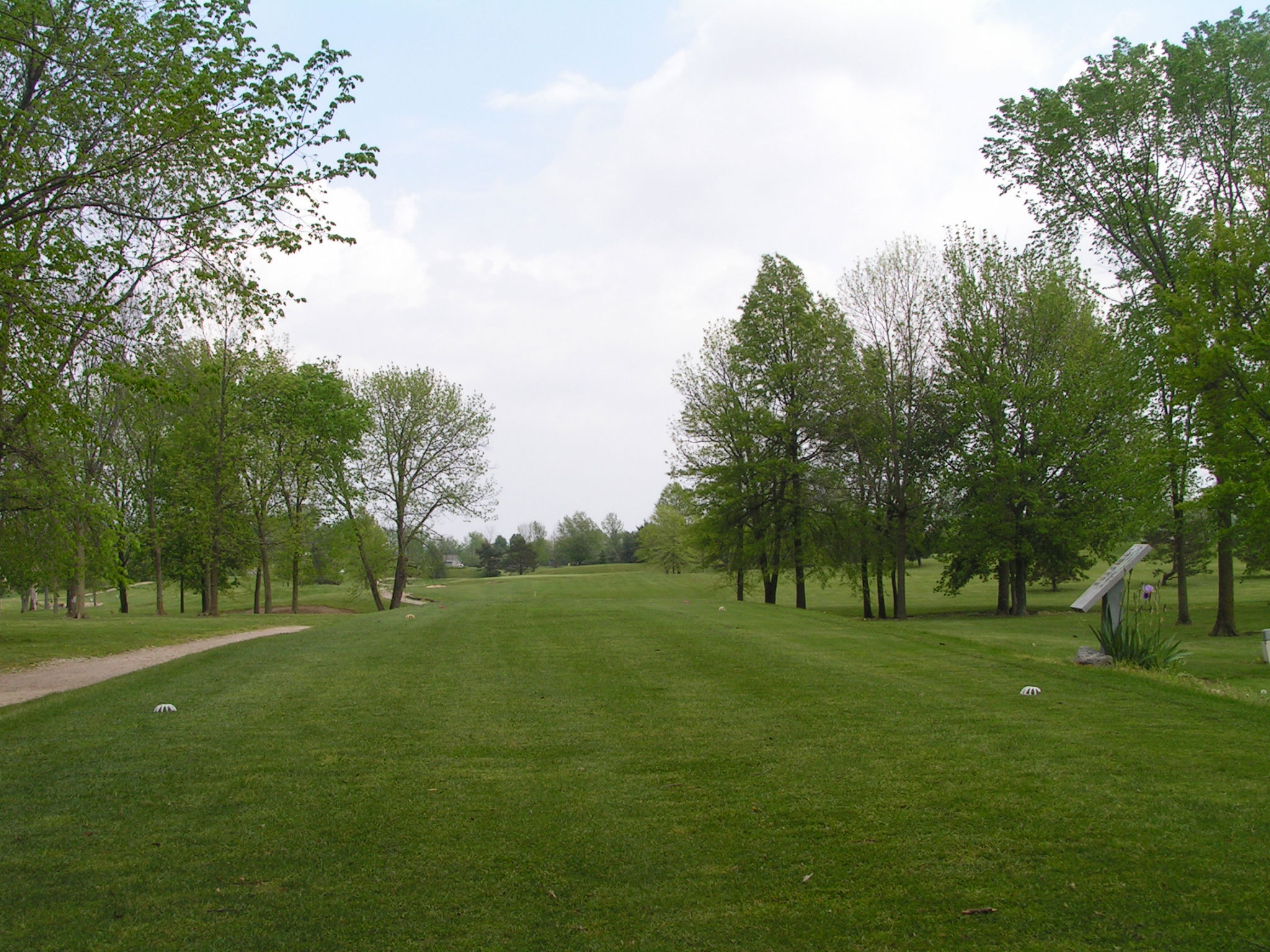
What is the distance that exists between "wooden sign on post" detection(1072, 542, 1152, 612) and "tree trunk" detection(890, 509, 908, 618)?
20.4m

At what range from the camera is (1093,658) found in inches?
429

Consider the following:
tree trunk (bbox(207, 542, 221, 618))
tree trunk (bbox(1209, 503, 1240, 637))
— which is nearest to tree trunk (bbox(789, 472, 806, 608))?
tree trunk (bbox(1209, 503, 1240, 637))

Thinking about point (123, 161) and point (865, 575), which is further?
point (865, 575)

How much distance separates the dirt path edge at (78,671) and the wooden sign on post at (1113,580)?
14.2m

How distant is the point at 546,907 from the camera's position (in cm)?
394

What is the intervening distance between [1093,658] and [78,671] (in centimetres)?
1643

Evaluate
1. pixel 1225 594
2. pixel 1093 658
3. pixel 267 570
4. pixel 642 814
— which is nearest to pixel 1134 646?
pixel 1093 658

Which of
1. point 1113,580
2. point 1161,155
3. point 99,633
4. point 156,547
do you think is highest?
point 1161,155

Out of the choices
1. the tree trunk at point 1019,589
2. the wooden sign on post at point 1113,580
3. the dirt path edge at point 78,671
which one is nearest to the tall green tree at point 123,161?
the dirt path edge at point 78,671

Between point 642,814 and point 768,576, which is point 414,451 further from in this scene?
point 642,814

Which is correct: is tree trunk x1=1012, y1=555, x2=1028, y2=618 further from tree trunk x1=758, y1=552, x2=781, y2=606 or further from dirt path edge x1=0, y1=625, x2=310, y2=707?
dirt path edge x1=0, y1=625, x2=310, y2=707

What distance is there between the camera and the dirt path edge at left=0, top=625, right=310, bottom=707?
11344 millimetres

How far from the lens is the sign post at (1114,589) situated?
10945 millimetres

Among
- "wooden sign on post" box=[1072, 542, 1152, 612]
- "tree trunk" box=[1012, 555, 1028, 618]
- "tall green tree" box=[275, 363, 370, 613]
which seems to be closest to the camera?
"wooden sign on post" box=[1072, 542, 1152, 612]
